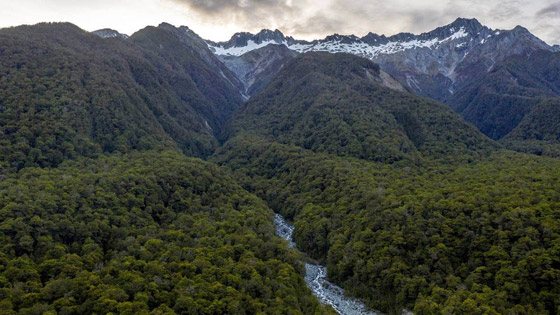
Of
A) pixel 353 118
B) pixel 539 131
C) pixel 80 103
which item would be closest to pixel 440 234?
pixel 353 118

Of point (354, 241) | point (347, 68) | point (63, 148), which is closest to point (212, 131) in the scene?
point (347, 68)

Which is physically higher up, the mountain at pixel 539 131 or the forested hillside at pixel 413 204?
the mountain at pixel 539 131

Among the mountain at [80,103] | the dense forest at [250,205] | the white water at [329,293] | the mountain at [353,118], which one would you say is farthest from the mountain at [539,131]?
the mountain at [80,103]

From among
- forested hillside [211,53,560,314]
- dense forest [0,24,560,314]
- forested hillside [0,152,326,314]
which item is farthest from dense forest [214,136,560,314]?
forested hillside [0,152,326,314]

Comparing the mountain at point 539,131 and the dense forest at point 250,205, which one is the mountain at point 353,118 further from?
the mountain at point 539,131

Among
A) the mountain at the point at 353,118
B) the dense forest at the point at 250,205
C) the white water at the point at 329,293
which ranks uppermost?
the mountain at the point at 353,118

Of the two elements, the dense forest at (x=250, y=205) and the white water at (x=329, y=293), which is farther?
the white water at (x=329, y=293)
